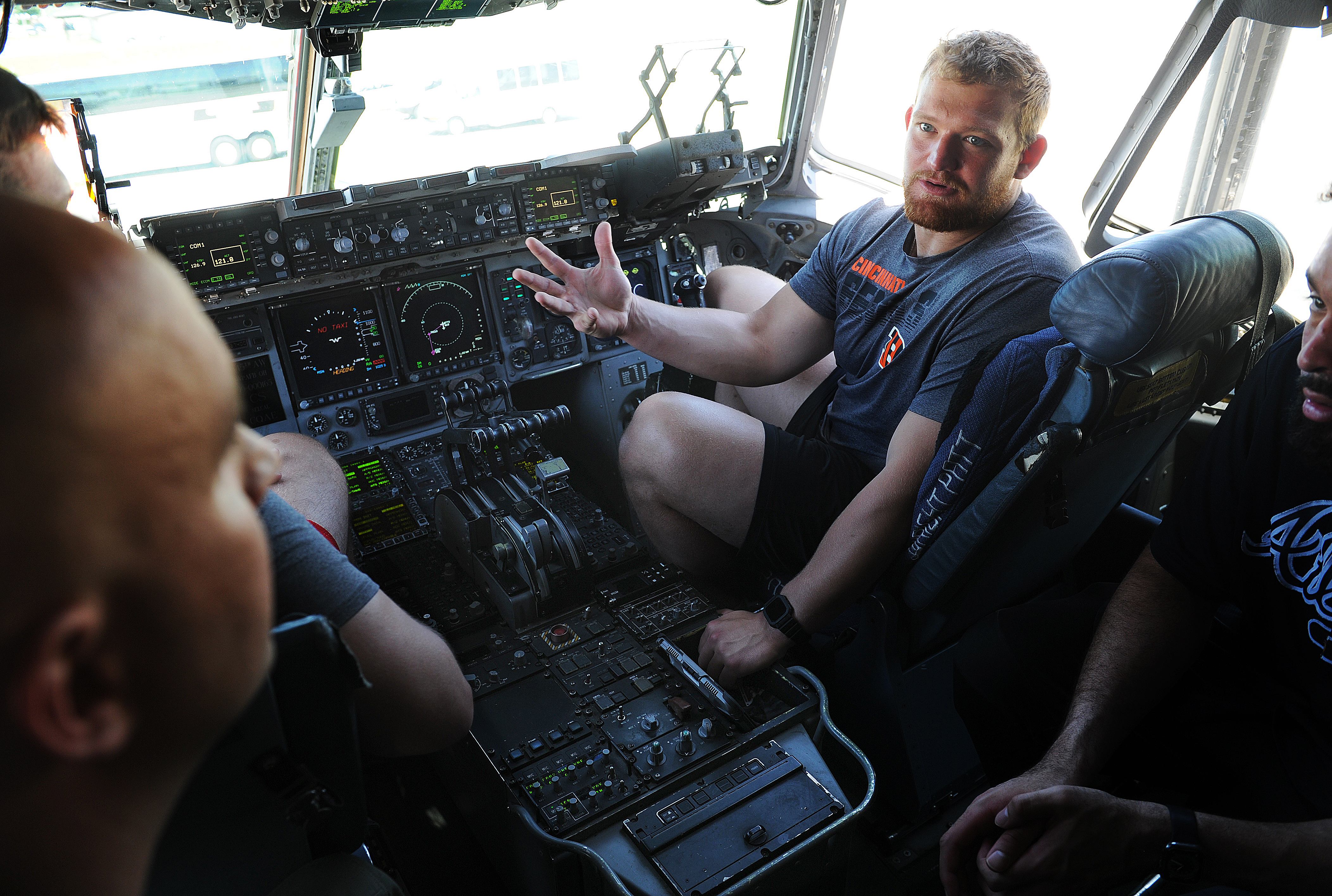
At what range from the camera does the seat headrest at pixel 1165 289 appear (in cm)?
118

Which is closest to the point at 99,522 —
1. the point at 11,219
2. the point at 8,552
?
the point at 8,552

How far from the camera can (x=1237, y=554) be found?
127 cm

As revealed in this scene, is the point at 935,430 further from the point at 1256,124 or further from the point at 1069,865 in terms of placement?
the point at 1256,124

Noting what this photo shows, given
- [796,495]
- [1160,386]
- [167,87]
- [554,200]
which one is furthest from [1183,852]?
[167,87]

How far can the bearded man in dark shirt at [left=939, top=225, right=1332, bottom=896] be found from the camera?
43.0 inches

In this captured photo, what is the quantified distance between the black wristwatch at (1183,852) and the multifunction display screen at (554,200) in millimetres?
2128

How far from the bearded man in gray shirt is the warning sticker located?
0.27m

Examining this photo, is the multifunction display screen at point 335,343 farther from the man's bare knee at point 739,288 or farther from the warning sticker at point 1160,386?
the warning sticker at point 1160,386

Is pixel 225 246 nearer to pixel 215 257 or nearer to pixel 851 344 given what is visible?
pixel 215 257

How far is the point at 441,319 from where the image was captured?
2.50 m

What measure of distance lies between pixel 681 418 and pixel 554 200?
38.1 inches

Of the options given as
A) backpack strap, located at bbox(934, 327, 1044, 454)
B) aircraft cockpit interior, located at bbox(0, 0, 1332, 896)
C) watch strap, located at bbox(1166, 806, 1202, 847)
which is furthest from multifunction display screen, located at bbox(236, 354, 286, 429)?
watch strap, located at bbox(1166, 806, 1202, 847)

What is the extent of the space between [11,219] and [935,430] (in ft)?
4.97

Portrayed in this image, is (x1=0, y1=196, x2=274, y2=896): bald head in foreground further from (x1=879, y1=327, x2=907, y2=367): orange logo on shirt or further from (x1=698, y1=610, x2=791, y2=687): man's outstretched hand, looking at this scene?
(x1=879, y1=327, x2=907, y2=367): orange logo on shirt
